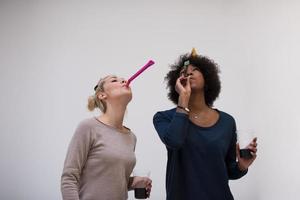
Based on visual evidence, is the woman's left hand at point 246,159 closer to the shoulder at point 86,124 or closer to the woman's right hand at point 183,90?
the woman's right hand at point 183,90

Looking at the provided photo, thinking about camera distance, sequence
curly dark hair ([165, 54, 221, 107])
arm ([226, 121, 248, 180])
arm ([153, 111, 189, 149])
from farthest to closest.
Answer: curly dark hair ([165, 54, 221, 107])
arm ([226, 121, 248, 180])
arm ([153, 111, 189, 149])

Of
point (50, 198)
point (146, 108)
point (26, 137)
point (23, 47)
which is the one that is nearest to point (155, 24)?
point (146, 108)

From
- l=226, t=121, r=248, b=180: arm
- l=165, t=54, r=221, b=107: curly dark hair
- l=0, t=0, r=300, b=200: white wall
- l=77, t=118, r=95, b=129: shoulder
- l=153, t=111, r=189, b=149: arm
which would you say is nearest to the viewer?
l=153, t=111, r=189, b=149: arm

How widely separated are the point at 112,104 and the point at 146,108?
Answer: 2.56 ft

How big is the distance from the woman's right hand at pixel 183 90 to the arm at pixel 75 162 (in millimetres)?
394

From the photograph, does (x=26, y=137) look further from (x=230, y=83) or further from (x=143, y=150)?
(x=230, y=83)

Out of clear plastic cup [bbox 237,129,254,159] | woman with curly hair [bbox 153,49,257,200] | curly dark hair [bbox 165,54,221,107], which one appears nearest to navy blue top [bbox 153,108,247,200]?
woman with curly hair [bbox 153,49,257,200]

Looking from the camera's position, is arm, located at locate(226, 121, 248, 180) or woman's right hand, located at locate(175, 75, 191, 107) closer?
woman's right hand, located at locate(175, 75, 191, 107)

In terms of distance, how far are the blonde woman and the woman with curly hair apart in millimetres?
177

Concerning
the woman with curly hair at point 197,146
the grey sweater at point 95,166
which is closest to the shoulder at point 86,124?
the grey sweater at point 95,166

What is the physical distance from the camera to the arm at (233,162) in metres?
1.35

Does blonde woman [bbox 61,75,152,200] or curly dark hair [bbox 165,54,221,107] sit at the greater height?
curly dark hair [bbox 165,54,221,107]

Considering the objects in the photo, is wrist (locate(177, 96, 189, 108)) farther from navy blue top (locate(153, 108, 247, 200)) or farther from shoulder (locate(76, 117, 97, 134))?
shoulder (locate(76, 117, 97, 134))

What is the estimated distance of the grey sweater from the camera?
1179mm
